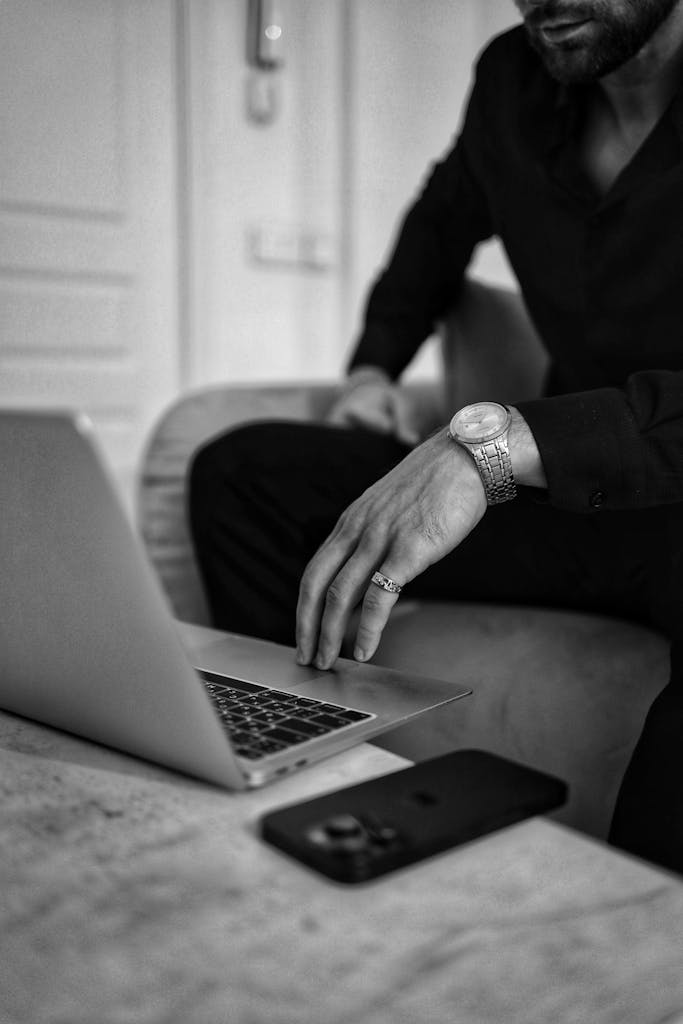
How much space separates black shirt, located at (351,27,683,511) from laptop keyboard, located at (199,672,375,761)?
31cm

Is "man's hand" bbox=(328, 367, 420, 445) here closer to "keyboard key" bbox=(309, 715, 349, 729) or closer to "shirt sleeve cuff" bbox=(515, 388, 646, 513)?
"shirt sleeve cuff" bbox=(515, 388, 646, 513)

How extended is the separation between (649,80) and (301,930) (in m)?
1.04

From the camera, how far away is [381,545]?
2.43 feet

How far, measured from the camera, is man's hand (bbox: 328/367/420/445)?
1341 millimetres

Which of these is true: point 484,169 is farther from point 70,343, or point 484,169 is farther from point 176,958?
point 70,343

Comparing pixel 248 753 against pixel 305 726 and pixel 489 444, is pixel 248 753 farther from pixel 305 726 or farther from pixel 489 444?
pixel 489 444

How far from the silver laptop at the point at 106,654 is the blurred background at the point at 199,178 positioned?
2.23 meters

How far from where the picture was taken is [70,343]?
279 centimetres

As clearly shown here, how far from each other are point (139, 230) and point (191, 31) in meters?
0.59

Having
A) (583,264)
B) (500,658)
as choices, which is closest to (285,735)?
(500,658)

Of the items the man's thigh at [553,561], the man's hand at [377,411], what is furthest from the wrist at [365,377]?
the man's thigh at [553,561]

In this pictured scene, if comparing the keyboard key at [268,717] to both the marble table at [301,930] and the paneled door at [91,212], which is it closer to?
the marble table at [301,930]

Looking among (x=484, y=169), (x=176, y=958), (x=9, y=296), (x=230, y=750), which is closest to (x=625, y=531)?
(x=484, y=169)

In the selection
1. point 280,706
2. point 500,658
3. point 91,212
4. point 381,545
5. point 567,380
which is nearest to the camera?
point 280,706
